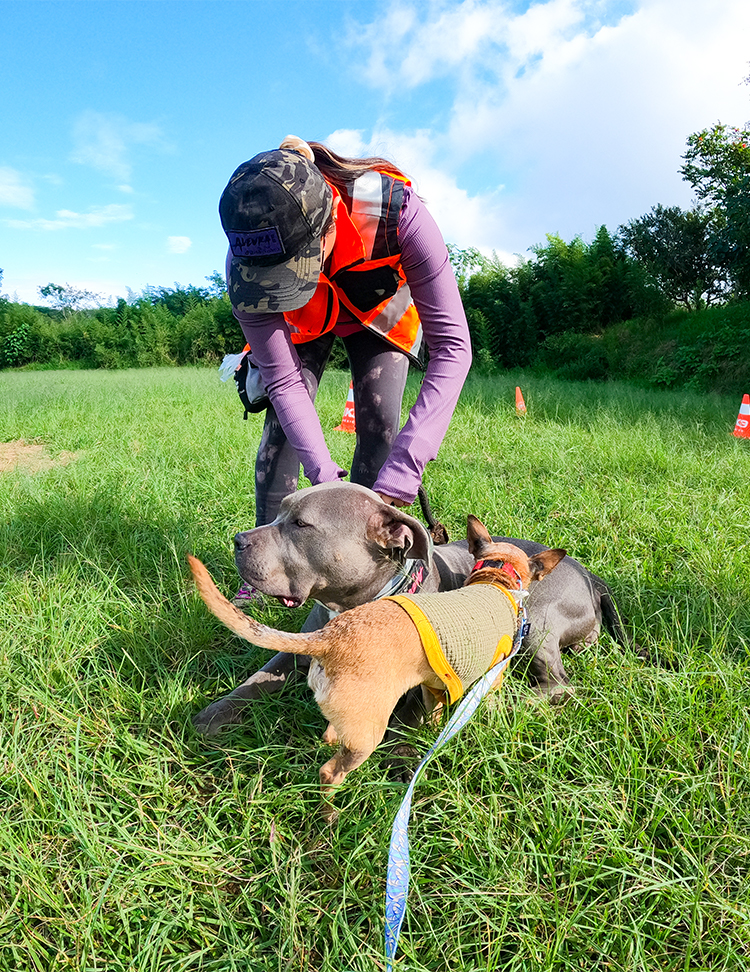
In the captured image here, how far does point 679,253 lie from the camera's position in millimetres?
13359

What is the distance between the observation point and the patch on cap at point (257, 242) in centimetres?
177

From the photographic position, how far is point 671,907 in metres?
1.26

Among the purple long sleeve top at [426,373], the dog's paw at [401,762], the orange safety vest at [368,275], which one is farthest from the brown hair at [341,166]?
the dog's paw at [401,762]

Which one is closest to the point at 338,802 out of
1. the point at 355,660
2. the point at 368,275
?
the point at 355,660

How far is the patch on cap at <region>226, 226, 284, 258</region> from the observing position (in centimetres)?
177

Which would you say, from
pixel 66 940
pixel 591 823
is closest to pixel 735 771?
pixel 591 823

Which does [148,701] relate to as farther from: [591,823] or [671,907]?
[671,907]

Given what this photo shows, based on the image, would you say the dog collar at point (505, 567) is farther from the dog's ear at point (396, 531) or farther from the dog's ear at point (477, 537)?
the dog's ear at point (396, 531)

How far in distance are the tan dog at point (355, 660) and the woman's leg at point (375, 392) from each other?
1.04m

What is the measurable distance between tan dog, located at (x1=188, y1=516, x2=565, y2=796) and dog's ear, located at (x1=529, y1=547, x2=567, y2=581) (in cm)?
48

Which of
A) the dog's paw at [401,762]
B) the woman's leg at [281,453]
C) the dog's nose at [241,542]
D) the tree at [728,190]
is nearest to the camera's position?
the dog's paw at [401,762]

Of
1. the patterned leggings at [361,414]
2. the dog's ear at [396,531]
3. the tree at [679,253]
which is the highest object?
the tree at [679,253]

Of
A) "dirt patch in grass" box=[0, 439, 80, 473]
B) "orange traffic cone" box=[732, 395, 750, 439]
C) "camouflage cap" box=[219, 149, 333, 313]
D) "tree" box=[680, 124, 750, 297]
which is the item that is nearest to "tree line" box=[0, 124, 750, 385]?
"tree" box=[680, 124, 750, 297]

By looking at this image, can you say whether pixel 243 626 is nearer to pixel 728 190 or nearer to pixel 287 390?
pixel 287 390
